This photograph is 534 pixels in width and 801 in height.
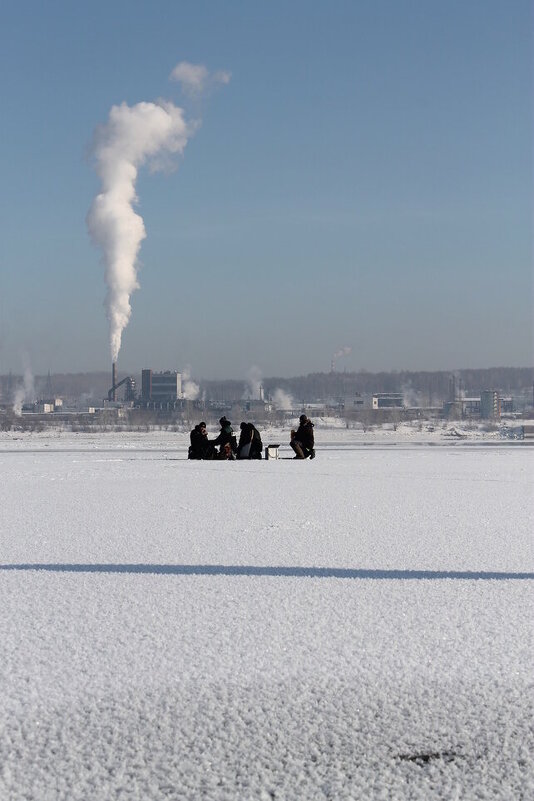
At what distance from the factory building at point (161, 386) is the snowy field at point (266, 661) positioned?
423 ft

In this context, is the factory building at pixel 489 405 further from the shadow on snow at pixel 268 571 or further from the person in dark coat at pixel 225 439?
the shadow on snow at pixel 268 571

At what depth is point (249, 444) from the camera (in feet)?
76.6

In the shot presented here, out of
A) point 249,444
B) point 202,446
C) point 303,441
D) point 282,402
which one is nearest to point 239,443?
point 249,444

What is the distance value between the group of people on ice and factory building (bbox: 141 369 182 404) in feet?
377

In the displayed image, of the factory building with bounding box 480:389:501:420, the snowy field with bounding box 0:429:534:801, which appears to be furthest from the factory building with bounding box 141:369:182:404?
the snowy field with bounding box 0:429:534:801

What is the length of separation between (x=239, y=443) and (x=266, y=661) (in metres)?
18.4

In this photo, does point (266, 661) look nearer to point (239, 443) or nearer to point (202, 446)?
point (239, 443)

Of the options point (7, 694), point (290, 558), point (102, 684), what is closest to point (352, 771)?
point (102, 684)

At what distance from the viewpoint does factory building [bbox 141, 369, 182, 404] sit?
139 m

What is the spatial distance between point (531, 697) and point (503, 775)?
0.86 metres

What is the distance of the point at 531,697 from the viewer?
4.39 metres

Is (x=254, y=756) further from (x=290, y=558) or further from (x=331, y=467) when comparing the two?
(x=331, y=467)

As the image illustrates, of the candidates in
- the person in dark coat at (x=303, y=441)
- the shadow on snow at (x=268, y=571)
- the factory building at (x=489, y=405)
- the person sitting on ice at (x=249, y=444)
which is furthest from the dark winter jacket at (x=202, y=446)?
the factory building at (x=489, y=405)

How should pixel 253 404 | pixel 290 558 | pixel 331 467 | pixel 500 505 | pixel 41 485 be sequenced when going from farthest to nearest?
pixel 253 404
pixel 331 467
pixel 41 485
pixel 500 505
pixel 290 558
